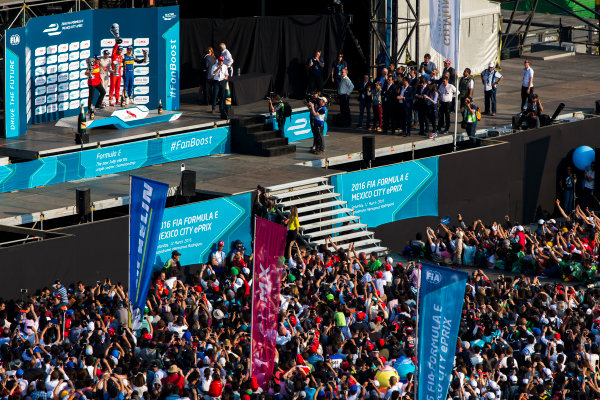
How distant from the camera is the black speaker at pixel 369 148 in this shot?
32.9 m

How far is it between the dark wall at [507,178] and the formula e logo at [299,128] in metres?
4.18

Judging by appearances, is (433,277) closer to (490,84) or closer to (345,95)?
(345,95)

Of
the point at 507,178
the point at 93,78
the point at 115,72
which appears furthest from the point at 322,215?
the point at 115,72

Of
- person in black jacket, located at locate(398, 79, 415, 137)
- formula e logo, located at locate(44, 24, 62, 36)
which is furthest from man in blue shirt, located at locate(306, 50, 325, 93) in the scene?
formula e logo, located at locate(44, 24, 62, 36)

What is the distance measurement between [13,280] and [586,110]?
1997cm

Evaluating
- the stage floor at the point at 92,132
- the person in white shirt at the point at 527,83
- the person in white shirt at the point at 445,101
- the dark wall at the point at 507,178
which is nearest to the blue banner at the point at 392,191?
the dark wall at the point at 507,178

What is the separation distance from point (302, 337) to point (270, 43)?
682 inches

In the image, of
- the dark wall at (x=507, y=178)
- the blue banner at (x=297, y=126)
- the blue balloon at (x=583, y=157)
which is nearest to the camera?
the dark wall at (x=507, y=178)

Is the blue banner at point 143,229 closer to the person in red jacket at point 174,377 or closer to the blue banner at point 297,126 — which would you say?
the person in red jacket at point 174,377

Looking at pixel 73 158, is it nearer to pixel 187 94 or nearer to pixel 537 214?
pixel 187 94

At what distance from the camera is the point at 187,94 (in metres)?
38.5

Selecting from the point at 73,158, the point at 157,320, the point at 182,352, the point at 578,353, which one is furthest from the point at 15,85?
the point at 578,353

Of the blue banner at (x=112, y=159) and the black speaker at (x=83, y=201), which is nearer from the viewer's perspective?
the black speaker at (x=83, y=201)

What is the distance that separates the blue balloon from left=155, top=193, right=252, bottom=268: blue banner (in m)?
11.1
